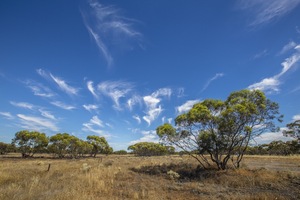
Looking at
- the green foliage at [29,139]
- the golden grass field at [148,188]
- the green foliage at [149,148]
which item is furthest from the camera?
the green foliage at [149,148]

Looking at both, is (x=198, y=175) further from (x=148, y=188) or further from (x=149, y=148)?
(x=149, y=148)

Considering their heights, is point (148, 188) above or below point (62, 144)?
below

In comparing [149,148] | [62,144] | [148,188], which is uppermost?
[149,148]

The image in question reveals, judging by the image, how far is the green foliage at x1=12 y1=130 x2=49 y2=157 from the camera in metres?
61.0

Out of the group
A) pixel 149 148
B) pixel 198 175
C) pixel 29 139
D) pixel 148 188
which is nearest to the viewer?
pixel 148 188

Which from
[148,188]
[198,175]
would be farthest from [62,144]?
[148,188]

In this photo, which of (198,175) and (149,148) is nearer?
(198,175)

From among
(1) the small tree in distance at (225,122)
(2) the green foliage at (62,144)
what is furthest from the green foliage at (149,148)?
(1) the small tree in distance at (225,122)

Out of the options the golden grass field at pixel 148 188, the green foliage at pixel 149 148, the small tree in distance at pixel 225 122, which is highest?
the green foliage at pixel 149 148

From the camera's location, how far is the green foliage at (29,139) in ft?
200

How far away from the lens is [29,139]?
204 feet

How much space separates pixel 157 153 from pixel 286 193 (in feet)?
369

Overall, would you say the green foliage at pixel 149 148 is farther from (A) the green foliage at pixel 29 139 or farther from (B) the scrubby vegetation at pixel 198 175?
(B) the scrubby vegetation at pixel 198 175

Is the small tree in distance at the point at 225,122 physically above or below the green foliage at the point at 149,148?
below
